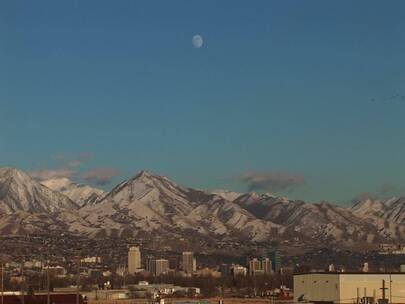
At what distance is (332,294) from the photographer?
350ft

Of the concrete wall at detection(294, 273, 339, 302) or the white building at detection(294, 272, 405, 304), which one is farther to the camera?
the concrete wall at detection(294, 273, 339, 302)

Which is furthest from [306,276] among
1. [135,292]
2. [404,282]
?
[135,292]

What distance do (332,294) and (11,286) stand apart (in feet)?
322

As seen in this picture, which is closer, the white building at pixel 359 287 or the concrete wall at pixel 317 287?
the white building at pixel 359 287

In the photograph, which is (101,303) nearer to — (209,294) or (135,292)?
(135,292)

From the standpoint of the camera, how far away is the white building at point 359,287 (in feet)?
345

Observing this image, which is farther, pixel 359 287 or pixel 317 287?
pixel 317 287

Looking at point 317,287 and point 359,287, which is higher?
point 359,287

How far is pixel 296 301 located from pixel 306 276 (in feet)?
13.6

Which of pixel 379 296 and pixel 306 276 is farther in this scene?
pixel 306 276

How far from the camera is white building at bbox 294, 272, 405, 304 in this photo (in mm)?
105250

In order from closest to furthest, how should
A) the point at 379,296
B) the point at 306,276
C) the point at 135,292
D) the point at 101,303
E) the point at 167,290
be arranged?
the point at 379,296, the point at 306,276, the point at 101,303, the point at 135,292, the point at 167,290

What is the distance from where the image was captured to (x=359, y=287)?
10594cm

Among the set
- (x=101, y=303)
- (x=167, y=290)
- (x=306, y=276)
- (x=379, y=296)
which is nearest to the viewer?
(x=379, y=296)
